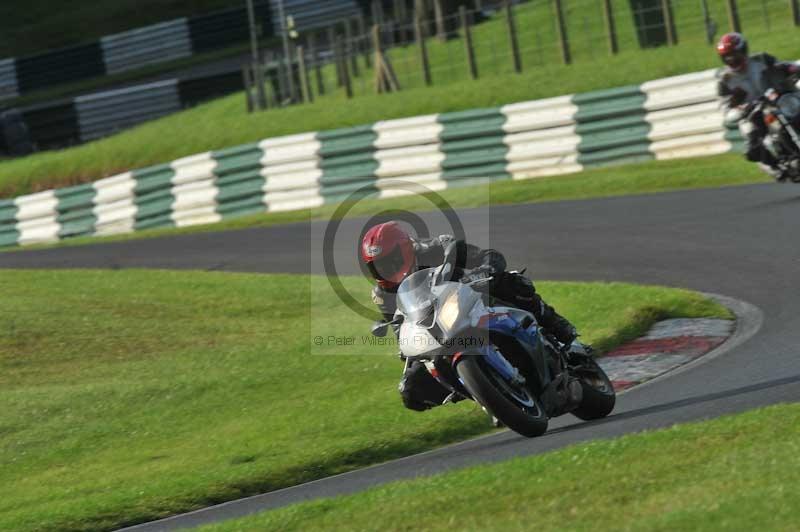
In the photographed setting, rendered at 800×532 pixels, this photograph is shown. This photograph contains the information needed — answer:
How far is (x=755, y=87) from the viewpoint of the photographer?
50.7 feet

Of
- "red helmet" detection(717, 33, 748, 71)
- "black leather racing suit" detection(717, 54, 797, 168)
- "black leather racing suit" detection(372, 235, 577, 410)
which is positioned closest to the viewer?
"black leather racing suit" detection(372, 235, 577, 410)

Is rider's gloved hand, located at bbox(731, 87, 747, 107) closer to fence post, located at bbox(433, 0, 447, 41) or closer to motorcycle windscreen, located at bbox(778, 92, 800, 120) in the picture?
motorcycle windscreen, located at bbox(778, 92, 800, 120)

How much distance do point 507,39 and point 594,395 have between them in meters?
22.1

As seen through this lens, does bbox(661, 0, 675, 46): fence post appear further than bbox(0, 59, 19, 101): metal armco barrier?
No

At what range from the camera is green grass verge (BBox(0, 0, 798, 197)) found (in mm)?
23000

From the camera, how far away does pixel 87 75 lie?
43.8 metres

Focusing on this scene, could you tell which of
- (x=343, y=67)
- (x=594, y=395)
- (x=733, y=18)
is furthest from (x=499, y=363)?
(x=343, y=67)

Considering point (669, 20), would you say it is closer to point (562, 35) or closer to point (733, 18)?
point (733, 18)

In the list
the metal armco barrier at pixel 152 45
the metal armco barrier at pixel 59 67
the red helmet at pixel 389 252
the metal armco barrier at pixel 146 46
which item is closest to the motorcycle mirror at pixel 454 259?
the red helmet at pixel 389 252

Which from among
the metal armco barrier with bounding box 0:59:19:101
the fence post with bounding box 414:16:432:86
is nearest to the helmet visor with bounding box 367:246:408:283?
the fence post with bounding box 414:16:432:86

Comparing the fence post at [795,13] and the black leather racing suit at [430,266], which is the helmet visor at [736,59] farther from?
the black leather racing suit at [430,266]

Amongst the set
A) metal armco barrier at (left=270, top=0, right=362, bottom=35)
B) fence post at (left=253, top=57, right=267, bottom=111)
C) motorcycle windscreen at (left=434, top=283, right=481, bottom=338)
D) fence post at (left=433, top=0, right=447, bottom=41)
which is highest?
metal armco barrier at (left=270, top=0, right=362, bottom=35)

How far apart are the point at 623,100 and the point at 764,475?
14.8 metres

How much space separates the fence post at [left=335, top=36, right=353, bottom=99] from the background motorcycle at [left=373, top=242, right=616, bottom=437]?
2010 cm
